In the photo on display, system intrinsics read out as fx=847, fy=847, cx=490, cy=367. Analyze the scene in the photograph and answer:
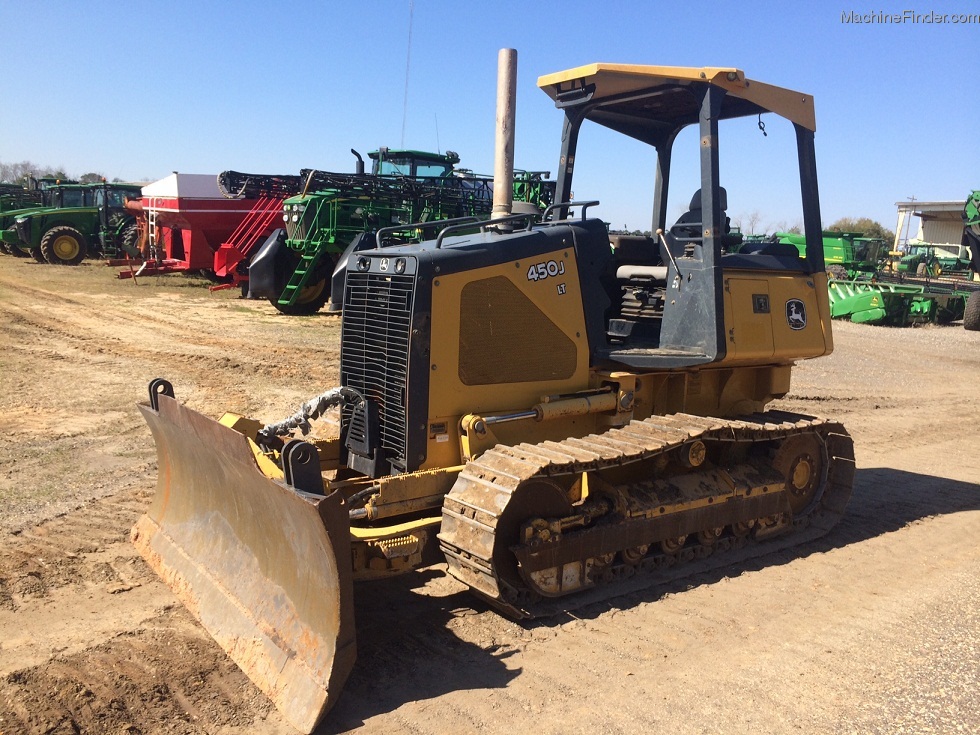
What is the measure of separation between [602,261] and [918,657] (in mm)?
2928

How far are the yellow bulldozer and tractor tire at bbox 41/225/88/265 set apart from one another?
941 inches

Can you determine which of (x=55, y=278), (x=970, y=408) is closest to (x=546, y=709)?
(x=970, y=408)

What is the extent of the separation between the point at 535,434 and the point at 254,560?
74.1 inches

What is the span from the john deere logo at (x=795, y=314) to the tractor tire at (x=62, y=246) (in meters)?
25.5

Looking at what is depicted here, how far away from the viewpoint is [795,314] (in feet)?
20.6

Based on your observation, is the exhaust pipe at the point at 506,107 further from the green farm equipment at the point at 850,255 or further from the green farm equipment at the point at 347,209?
the green farm equipment at the point at 850,255

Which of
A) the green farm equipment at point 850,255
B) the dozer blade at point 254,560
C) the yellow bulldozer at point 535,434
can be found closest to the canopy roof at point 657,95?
the yellow bulldozer at point 535,434

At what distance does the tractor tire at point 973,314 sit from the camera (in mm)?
22438

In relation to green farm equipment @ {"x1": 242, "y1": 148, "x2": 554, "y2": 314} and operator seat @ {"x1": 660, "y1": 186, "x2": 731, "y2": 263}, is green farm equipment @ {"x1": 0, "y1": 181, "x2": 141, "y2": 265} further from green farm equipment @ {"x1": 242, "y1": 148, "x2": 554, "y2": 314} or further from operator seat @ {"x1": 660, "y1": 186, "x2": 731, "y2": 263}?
operator seat @ {"x1": 660, "y1": 186, "x2": 731, "y2": 263}

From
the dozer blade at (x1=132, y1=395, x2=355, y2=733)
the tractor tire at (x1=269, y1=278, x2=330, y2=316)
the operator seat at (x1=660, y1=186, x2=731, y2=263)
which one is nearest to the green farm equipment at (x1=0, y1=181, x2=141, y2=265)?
the tractor tire at (x1=269, y1=278, x2=330, y2=316)

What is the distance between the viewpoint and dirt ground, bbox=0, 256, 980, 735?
3740 mm

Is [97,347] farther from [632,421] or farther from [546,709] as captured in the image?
[546,709]

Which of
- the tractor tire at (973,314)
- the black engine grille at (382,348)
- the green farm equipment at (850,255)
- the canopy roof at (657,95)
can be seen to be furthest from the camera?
the green farm equipment at (850,255)

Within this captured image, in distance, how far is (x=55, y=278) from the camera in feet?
73.8
